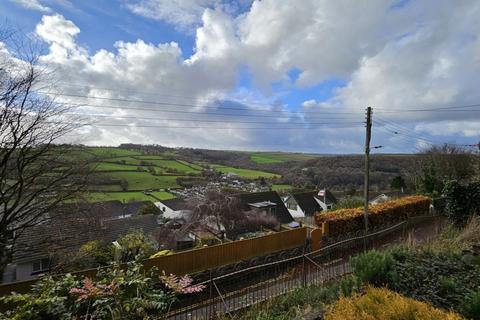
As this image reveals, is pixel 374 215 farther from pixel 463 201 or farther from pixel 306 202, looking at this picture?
pixel 306 202

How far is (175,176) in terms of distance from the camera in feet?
172

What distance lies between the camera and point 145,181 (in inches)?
1859

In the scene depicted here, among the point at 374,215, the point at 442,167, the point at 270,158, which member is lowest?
the point at 374,215

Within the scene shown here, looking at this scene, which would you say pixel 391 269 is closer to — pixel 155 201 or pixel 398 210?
pixel 398 210

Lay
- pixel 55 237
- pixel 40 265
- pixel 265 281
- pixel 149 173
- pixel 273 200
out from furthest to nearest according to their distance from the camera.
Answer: pixel 149 173, pixel 273 200, pixel 40 265, pixel 55 237, pixel 265 281

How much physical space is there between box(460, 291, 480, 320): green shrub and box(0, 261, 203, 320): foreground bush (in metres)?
3.89

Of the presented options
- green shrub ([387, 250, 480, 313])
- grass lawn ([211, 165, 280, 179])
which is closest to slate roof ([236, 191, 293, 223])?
grass lawn ([211, 165, 280, 179])

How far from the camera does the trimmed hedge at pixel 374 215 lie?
15375mm

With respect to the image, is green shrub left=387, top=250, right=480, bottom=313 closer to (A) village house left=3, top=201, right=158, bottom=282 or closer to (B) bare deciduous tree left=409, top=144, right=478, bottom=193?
(A) village house left=3, top=201, right=158, bottom=282

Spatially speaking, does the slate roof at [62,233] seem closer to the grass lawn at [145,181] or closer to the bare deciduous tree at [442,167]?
the grass lawn at [145,181]

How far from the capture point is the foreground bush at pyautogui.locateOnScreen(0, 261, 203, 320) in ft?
12.5

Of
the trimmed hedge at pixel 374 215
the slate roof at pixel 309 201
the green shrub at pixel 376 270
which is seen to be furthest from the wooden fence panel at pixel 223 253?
the slate roof at pixel 309 201

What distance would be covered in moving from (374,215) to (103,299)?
1647cm

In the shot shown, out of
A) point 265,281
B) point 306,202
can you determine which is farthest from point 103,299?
point 306,202
